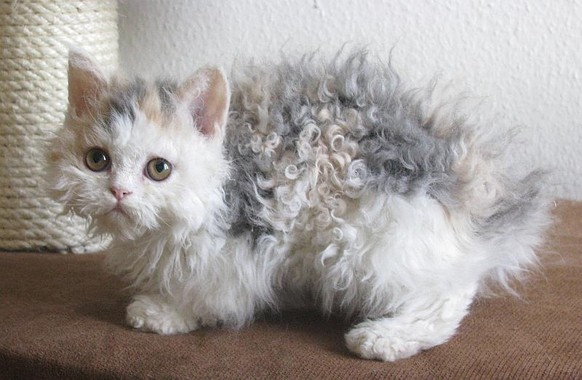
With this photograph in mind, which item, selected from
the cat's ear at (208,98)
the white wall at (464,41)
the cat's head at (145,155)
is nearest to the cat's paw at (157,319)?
the cat's head at (145,155)

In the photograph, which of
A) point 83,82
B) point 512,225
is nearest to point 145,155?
point 83,82

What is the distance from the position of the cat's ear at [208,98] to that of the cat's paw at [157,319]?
23 centimetres

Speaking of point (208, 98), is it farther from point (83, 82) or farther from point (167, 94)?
point (83, 82)

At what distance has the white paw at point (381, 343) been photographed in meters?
0.79

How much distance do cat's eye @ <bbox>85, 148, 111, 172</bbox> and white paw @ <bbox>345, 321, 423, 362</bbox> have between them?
33 cm

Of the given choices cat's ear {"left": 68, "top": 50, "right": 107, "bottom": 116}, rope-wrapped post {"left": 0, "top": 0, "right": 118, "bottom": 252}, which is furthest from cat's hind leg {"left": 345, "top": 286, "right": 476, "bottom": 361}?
rope-wrapped post {"left": 0, "top": 0, "right": 118, "bottom": 252}

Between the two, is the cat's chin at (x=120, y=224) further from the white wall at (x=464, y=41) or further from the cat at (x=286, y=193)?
the white wall at (x=464, y=41)

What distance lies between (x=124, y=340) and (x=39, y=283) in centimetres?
31

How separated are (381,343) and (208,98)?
329 mm

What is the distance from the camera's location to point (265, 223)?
83cm

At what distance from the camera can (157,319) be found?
0.87 meters

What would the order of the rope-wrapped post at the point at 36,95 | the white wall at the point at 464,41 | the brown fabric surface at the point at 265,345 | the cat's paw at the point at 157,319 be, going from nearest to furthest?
the brown fabric surface at the point at 265,345
the cat's paw at the point at 157,319
the rope-wrapped post at the point at 36,95
the white wall at the point at 464,41

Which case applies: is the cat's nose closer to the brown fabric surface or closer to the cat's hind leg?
the brown fabric surface

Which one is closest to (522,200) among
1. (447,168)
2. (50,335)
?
(447,168)
